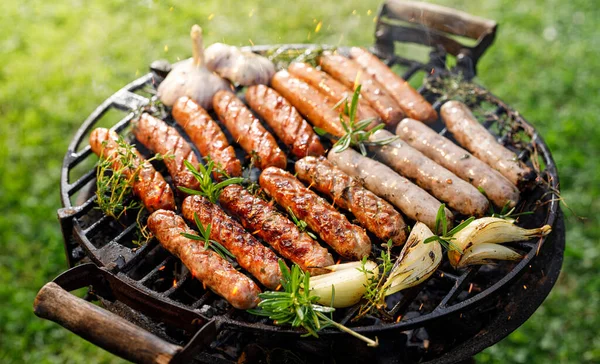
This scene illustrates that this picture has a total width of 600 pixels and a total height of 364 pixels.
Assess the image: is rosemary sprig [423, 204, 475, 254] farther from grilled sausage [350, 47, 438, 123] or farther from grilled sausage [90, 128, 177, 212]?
grilled sausage [90, 128, 177, 212]

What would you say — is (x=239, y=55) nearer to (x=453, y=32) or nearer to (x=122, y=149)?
(x=122, y=149)

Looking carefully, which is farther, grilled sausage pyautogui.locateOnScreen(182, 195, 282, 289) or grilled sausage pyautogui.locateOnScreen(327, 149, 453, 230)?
grilled sausage pyautogui.locateOnScreen(327, 149, 453, 230)

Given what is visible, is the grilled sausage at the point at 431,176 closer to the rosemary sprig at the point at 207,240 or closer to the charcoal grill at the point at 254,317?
the charcoal grill at the point at 254,317

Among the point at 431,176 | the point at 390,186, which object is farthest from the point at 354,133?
the point at 431,176

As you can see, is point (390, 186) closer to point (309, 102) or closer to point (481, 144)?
point (481, 144)

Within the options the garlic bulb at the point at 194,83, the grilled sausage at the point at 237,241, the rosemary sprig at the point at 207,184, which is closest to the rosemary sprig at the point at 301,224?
the grilled sausage at the point at 237,241

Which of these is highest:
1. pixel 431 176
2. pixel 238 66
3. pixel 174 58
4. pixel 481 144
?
pixel 238 66

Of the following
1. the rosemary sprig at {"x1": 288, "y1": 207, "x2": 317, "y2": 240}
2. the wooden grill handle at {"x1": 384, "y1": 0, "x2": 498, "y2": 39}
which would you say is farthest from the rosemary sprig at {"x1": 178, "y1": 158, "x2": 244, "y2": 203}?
Result: the wooden grill handle at {"x1": 384, "y1": 0, "x2": 498, "y2": 39}
